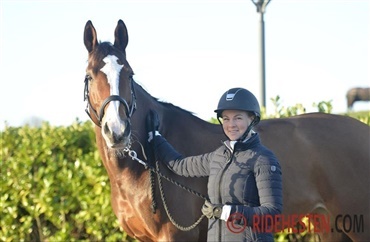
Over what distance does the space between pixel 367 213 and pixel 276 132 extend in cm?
115

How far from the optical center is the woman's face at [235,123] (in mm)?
3373

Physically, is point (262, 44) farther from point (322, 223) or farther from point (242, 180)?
point (242, 180)

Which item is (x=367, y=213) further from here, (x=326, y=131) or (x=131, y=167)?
(x=131, y=167)

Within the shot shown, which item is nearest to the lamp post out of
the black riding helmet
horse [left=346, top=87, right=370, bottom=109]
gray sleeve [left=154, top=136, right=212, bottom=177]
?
gray sleeve [left=154, top=136, right=212, bottom=177]

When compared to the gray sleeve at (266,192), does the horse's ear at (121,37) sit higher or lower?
higher

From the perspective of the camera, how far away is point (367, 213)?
5.36 m

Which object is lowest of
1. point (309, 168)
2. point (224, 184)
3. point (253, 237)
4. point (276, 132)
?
point (253, 237)

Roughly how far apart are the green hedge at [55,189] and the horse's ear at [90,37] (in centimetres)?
225

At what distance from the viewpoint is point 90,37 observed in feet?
14.4

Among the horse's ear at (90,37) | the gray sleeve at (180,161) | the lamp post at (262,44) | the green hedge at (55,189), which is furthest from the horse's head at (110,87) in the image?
the lamp post at (262,44)

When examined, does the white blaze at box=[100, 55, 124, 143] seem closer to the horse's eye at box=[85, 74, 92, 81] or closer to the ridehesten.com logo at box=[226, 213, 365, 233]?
the horse's eye at box=[85, 74, 92, 81]

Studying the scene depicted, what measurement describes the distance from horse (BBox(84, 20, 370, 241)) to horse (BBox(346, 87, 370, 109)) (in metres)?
18.8

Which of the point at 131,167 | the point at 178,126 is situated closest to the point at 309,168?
the point at 178,126

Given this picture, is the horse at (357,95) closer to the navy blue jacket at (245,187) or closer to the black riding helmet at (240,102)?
the black riding helmet at (240,102)
